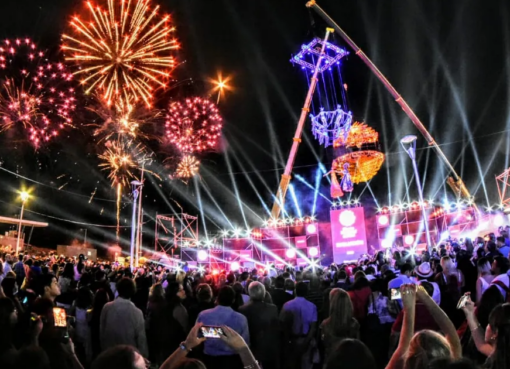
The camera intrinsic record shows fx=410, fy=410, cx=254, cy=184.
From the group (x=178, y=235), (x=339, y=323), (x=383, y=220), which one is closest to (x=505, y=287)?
(x=339, y=323)

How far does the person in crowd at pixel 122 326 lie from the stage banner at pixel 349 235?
2853 cm

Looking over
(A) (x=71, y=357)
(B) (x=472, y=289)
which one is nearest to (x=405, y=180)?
(B) (x=472, y=289)

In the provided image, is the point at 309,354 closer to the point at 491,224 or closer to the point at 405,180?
the point at 491,224

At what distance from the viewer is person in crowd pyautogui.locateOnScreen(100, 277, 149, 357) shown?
5797mm

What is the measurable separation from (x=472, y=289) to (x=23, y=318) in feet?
25.9

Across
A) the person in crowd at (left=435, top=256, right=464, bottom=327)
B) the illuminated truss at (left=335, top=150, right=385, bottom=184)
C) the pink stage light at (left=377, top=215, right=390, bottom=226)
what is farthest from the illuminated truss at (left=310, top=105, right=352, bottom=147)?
the person in crowd at (left=435, top=256, right=464, bottom=327)

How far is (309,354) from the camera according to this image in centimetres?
691

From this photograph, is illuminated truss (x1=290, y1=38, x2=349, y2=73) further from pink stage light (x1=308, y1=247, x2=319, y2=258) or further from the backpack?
the backpack

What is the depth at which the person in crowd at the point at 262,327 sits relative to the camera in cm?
644

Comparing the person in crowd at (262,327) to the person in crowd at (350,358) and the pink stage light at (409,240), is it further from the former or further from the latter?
the pink stage light at (409,240)

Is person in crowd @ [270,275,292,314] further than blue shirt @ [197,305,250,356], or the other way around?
person in crowd @ [270,275,292,314]

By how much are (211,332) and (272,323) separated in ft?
13.0

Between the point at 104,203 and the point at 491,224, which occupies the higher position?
the point at 104,203

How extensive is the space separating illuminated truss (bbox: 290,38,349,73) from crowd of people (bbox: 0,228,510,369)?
3164 centimetres
